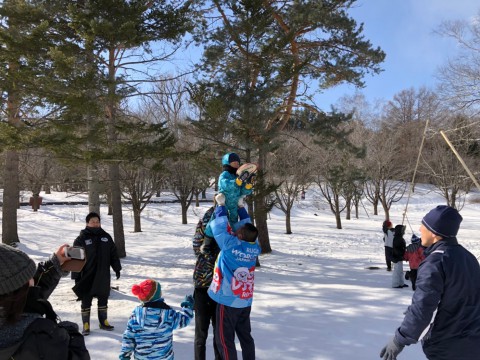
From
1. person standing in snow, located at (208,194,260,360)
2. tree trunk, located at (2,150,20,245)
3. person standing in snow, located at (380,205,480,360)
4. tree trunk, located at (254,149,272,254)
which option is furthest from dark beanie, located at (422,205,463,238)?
tree trunk, located at (2,150,20,245)

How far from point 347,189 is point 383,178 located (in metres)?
2.49

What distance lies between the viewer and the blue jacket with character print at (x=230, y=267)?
321cm

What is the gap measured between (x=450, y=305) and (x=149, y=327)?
234 centimetres

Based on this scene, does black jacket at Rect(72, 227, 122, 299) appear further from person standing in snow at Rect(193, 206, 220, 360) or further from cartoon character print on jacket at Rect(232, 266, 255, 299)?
cartoon character print on jacket at Rect(232, 266, 255, 299)

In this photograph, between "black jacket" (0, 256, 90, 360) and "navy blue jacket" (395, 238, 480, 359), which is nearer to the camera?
"black jacket" (0, 256, 90, 360)

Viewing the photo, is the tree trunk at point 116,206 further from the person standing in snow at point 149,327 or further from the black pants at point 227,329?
the black pants at point 227,329

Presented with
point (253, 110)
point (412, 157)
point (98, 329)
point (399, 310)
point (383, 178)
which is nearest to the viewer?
point (98, 329)

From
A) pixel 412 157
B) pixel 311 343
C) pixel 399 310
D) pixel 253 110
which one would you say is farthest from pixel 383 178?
pixel 311 343

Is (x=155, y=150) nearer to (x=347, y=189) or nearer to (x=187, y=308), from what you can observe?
(x=187, y=308)

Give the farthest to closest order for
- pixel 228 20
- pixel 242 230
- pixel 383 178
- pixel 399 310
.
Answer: pixel 383 178, pixel 228 20, pixel 399 310, pixel 242 230

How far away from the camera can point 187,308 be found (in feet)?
10.9

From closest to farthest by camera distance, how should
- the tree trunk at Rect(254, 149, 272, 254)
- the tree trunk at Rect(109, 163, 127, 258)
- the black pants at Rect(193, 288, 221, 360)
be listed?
the black pants at Rect(193, 288, 221, 360)
the tree trunk at Rect(109, 163, 127, 258)
the tree trunk at Rect(254, 149, 272, 254)

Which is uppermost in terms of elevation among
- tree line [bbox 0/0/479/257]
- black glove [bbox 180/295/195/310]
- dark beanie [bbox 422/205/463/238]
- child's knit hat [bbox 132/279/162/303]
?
tree line [bbox 0/0/479/257]

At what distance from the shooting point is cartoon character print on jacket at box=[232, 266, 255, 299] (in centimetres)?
323
